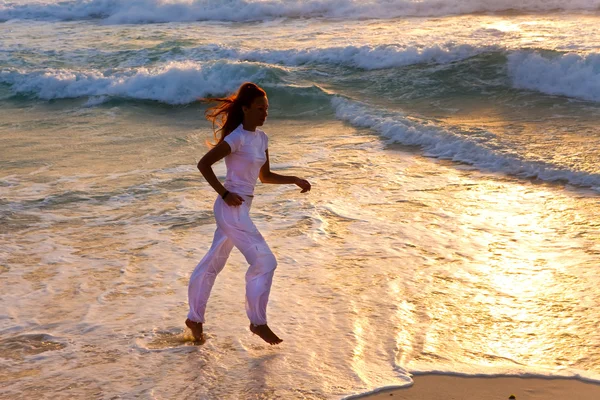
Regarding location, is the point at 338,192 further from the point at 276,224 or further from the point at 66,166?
the point at 66,166

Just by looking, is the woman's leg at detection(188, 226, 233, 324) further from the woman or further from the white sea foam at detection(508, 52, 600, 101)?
the white sea foam at detection(508, 52, 600, 101)

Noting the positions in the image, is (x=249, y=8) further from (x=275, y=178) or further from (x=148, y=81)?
(x=275, y=178)

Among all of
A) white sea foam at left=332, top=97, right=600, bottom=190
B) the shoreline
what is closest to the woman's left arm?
the shoreline

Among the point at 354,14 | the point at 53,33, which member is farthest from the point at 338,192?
the point at 53,33

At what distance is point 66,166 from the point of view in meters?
10.9

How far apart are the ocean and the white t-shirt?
1106mm

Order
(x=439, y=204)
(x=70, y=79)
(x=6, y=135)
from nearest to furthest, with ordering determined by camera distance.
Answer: (x=439, y=204) → (x=6, y=135) → (x=70, y=79)

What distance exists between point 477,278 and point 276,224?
7.79 ft

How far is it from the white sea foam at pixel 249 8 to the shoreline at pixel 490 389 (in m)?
23.1

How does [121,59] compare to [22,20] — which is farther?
[22,20]

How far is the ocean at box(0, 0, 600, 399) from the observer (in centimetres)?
506

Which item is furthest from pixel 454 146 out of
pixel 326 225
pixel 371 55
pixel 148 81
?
pixel 148 81

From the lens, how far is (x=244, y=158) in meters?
4.89

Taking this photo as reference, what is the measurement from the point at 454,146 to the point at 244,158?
6947 mm
